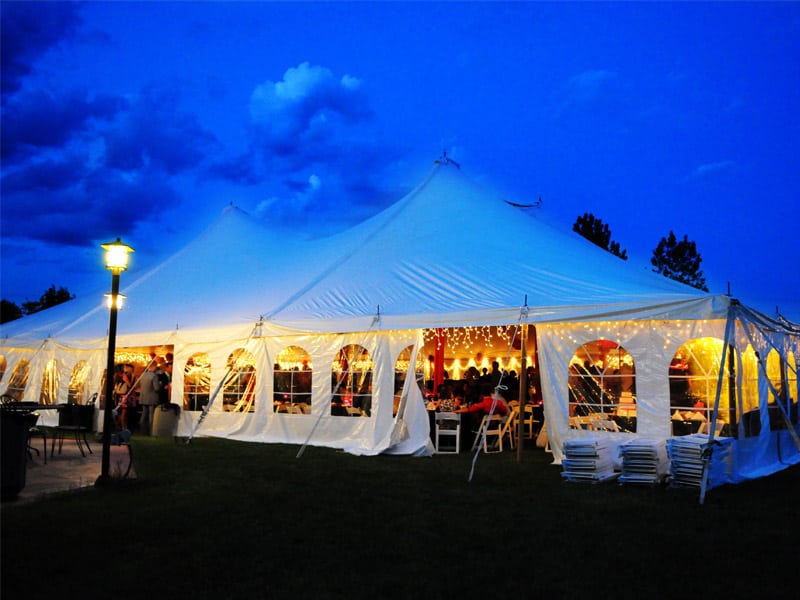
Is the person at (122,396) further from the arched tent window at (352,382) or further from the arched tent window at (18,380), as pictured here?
the arched tent window at (352,382)

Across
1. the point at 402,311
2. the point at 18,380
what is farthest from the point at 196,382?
the point at 18,380

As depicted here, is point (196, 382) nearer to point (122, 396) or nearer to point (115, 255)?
point (122, 396)

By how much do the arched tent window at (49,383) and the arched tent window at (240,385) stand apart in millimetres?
5365

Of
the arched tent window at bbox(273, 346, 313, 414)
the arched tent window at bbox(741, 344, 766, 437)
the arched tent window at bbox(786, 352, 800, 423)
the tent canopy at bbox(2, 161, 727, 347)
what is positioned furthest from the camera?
the arched tent window at bbox(273, 346, 313, 414)

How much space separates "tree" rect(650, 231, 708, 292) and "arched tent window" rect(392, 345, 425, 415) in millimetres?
28154

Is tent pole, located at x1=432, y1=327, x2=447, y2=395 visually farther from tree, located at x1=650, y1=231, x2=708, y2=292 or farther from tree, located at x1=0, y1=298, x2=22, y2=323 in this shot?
tree, located at x1=0, y1=298, x2=22, y2=323

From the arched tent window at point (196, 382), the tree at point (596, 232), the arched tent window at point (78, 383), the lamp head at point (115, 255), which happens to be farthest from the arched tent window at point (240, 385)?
the tree at point (596, 232)

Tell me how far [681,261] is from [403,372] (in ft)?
95.6

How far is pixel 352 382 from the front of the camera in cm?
1139

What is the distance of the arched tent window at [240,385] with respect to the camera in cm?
1258

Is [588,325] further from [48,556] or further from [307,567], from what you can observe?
[48,556]

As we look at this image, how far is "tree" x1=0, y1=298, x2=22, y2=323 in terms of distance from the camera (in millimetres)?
39750

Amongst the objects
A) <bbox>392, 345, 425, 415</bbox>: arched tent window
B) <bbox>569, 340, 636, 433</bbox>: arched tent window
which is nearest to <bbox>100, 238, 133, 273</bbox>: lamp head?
<bbox>392, 345, 425, 415</bbox>: arched tent window

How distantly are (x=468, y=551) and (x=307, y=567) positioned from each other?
109cm
